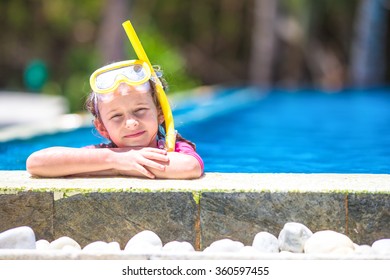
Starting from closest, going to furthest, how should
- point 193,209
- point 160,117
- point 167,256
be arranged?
point 167,256 → point 193,209 → point 160,117

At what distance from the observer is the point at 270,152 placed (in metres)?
6.07

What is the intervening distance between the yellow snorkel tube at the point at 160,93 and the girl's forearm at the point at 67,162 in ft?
1.13

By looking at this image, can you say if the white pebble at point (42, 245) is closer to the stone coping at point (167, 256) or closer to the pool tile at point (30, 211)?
the pool tile at point (30, 211)

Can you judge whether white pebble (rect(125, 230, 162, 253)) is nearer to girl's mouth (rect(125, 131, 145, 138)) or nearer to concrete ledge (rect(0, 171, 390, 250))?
concrete ledge (rect(0, 171, 390, 250))

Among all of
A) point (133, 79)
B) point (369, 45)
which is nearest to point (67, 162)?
point (133, 79)

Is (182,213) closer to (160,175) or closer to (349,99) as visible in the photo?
(160,175)

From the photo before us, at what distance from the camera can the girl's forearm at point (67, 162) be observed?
10.8 feet

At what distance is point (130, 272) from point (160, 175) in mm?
795

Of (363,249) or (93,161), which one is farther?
(93,161)

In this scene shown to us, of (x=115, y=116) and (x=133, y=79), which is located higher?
(x=133, y=79)

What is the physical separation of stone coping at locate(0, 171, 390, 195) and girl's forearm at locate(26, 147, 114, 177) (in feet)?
0.12

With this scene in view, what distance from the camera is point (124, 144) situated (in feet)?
11.5

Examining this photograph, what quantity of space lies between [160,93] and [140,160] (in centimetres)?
42

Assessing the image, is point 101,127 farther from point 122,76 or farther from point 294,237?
point 294,237
